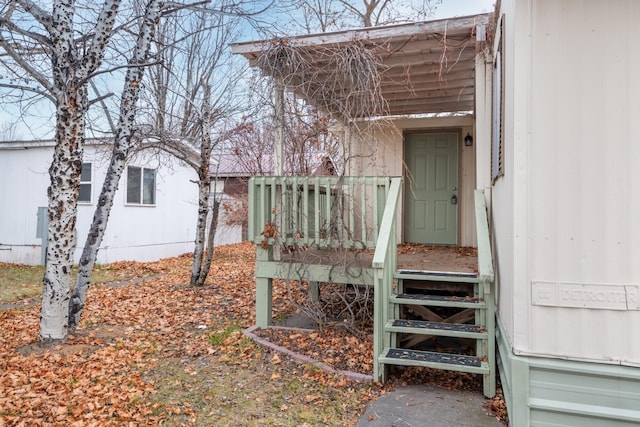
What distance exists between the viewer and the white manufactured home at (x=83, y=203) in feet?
35.6

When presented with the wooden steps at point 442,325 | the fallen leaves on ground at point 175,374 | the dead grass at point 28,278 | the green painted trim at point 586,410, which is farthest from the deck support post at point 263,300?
the dead grass at point 28,278

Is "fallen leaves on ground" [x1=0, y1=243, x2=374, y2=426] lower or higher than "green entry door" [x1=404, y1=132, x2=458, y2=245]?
lower

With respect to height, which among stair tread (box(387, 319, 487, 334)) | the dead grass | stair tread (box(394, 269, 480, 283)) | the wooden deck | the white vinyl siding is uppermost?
the white vinyl siding

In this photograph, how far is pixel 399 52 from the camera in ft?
17.1

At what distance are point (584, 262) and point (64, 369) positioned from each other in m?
4.35

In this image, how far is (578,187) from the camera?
2783 mm

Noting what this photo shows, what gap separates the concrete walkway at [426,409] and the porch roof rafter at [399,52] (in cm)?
295

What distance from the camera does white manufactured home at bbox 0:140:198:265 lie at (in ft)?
35.6

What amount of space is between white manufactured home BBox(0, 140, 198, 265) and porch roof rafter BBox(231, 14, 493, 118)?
6166mm

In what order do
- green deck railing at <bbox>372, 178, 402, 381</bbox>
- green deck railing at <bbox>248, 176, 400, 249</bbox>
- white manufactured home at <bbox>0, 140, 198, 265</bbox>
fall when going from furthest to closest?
white manufactured home at <bbox>0, 140, 198, 265</bbox>, green deck railing at <bbox>248, 176, 400, 249</bbox>, green deck railing at <bbox>372, 178, 402, 381</bbox>

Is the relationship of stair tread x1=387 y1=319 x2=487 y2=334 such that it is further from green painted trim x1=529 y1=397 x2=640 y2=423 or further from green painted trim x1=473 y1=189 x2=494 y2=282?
green painted trim x1=529 y1=397 x2=640 y2=423

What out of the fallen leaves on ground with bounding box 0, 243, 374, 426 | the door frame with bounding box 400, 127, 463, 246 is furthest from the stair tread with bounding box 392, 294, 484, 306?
the door frame with bounding box 400, 127, 463, 246

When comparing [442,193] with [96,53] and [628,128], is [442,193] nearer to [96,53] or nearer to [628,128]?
[628,128]

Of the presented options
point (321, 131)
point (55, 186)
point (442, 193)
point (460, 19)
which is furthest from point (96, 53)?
point (442, 193)
